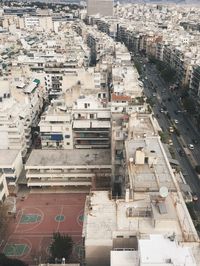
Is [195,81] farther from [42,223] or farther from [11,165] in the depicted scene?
[42,223]

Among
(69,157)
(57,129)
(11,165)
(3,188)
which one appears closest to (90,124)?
(57,129)

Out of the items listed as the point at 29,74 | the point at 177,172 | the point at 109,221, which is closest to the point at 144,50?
the point at 29,74

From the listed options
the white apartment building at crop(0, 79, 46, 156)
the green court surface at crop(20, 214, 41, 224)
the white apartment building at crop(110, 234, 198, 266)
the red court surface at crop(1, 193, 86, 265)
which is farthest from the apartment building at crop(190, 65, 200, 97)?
the white apartment building at crop(110, 234, 198, 266)

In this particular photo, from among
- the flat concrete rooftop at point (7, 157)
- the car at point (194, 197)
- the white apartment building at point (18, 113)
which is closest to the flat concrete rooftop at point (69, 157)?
the flat concrete rooftop at point (7, 157)

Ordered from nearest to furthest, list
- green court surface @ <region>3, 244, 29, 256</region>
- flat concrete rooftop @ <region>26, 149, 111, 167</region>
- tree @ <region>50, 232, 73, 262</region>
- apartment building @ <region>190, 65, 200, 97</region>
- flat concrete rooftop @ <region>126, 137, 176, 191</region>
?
flat concrete rooftop @ <region>126, 137, 176, 191</region>
tree @ <region>50, 232, 73, 262</region>
green court surface @ <region>3, 244, 29, 256</region>
flat concrete rooftop @ <region>26, 149, 111, 167</region>
apartment building @ <region>190, 65, 200, 97</region>

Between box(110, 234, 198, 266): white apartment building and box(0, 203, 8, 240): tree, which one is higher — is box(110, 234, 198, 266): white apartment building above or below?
above

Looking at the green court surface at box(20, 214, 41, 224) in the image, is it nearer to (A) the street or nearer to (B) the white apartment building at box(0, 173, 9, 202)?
(B) the white apartment building at box(0, 173, 9, 202)

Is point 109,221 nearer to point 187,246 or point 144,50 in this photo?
point 187,246
